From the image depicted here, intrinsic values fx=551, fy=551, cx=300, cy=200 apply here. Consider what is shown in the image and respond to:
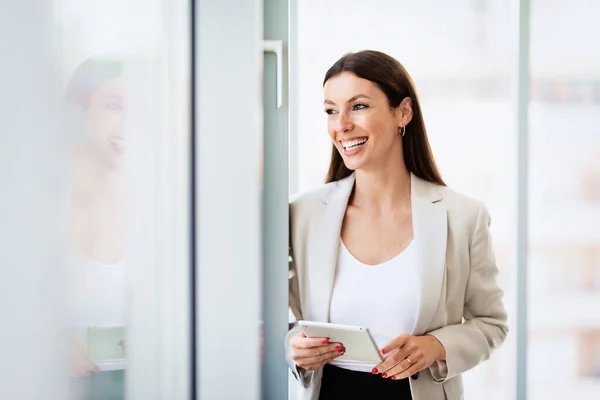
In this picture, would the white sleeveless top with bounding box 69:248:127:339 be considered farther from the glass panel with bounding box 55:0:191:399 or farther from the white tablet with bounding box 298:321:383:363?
the white tablet with bounding box 298:321:383:363

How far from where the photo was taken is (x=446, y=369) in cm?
150

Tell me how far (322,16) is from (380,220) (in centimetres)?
105

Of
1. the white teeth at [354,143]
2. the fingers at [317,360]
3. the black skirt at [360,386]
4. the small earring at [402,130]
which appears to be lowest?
the black skirt at [360,386]

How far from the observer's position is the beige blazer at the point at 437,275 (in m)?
1.50

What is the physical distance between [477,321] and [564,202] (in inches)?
43.7

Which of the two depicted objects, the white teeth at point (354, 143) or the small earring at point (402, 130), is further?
the small earring at point (402, 130)

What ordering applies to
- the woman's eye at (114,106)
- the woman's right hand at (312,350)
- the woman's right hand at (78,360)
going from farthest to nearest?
the woman's right hand at (312,350) → the woman's eye at (114,106) → the woman's right hand at (78,360)

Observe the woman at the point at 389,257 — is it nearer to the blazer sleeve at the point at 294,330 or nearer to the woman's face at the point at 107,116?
the blazer sleeve at the point at 294,330

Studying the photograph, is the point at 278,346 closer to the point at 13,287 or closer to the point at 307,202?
the point at 307,202

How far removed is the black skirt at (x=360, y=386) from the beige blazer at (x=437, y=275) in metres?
0.04

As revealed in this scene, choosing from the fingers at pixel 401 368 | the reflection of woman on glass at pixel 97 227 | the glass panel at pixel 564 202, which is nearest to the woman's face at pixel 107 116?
the reflection of woman on glass at pixel 97 227

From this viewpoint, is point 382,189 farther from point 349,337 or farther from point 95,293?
point 95,293

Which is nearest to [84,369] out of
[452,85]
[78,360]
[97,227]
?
[78,360]

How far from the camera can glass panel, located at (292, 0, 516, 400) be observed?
2.29 m
